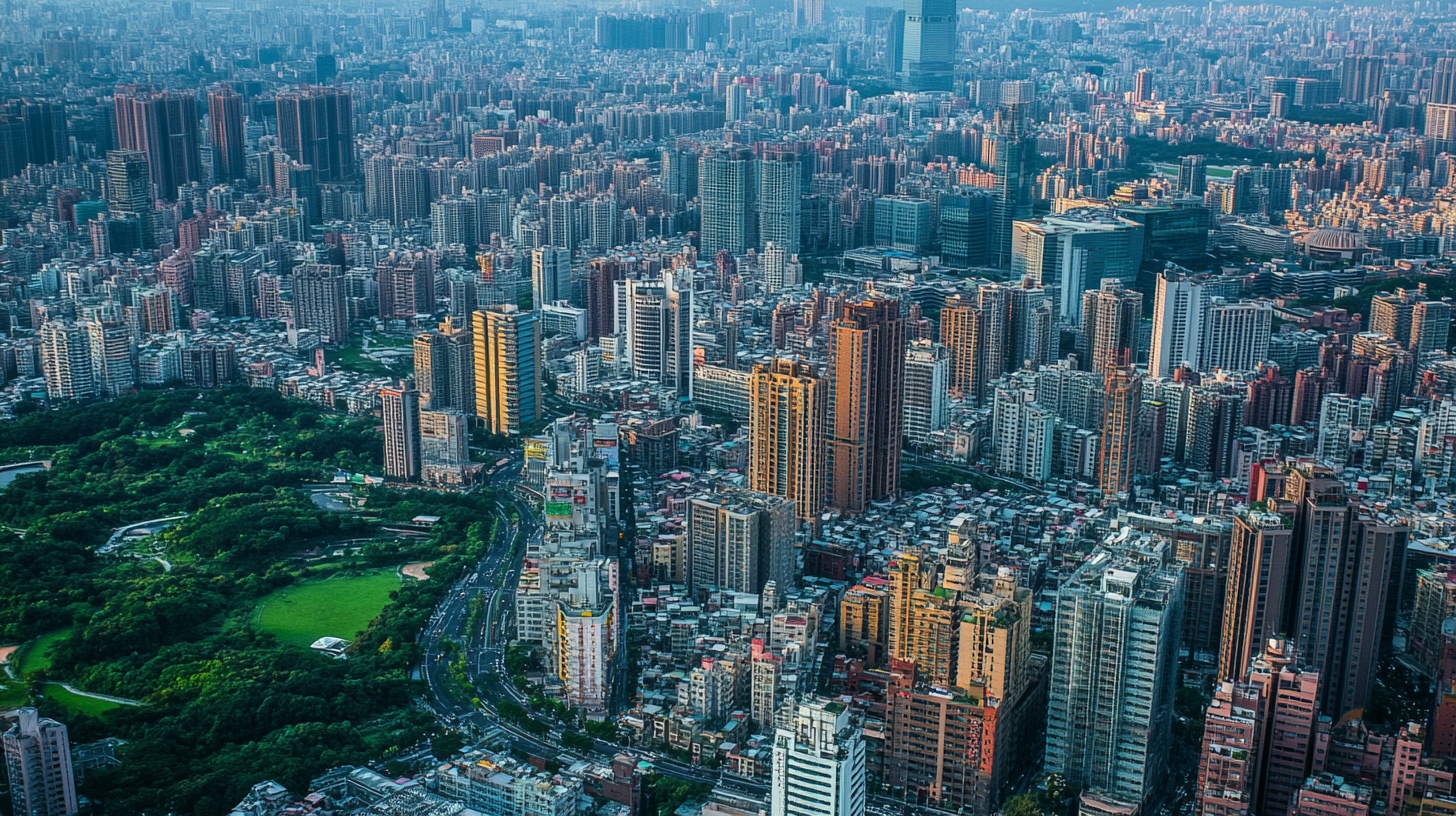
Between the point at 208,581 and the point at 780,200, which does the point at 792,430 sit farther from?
the point at 780,200

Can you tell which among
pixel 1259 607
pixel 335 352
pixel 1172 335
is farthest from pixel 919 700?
pixel 335 352

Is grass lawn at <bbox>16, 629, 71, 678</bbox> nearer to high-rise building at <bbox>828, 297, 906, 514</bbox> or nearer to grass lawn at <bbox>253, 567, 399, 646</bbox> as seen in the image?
grass lawn at <bbox>253, 567, 399, 646</bbox>

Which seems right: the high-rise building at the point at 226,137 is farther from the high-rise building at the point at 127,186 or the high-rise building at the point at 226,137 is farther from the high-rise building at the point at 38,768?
the high-rise building at the point at 38,768

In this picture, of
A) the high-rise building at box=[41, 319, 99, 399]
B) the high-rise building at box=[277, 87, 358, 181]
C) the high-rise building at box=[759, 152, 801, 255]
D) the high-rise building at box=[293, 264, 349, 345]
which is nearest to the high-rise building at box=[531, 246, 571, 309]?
the high-rise building at box=[293, 264, 349, 345]

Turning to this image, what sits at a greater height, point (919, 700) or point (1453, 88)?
point (1453, 88)

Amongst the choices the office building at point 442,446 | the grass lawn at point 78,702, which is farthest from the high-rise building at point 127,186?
the grass lawn at point 78,702

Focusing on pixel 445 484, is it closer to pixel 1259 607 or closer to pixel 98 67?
pixel 1259 607

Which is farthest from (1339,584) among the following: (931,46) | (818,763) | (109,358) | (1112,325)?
(931,46)
